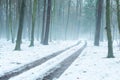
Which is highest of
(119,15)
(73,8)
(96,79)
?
(73,8)

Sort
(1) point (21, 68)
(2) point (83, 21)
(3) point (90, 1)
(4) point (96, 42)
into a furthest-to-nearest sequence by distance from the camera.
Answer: (2) point (83, 21) → (3) point (90, 1) → (4) point (96, 42) → (1) point (21, 68)

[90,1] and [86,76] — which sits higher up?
[90,1]

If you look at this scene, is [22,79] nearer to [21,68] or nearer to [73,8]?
[21,68]

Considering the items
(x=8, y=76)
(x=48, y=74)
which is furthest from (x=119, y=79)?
(x=8, y=76)

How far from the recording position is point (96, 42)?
3631cm

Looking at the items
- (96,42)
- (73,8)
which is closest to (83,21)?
(73,8)

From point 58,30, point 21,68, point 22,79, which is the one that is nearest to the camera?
point 22,79

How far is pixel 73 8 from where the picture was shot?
92812mm

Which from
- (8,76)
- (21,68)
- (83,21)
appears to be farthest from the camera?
(83,21)

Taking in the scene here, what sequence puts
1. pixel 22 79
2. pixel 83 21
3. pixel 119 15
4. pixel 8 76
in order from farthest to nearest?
pixel 83 21 → pixel 119 15 → pixel 8 76 → pixel 22 79

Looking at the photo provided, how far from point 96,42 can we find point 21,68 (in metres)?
23.2

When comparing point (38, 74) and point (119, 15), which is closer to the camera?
point (38, 74)

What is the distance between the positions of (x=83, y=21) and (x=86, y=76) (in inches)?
3204

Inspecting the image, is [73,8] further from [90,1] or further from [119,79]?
[119,79]
